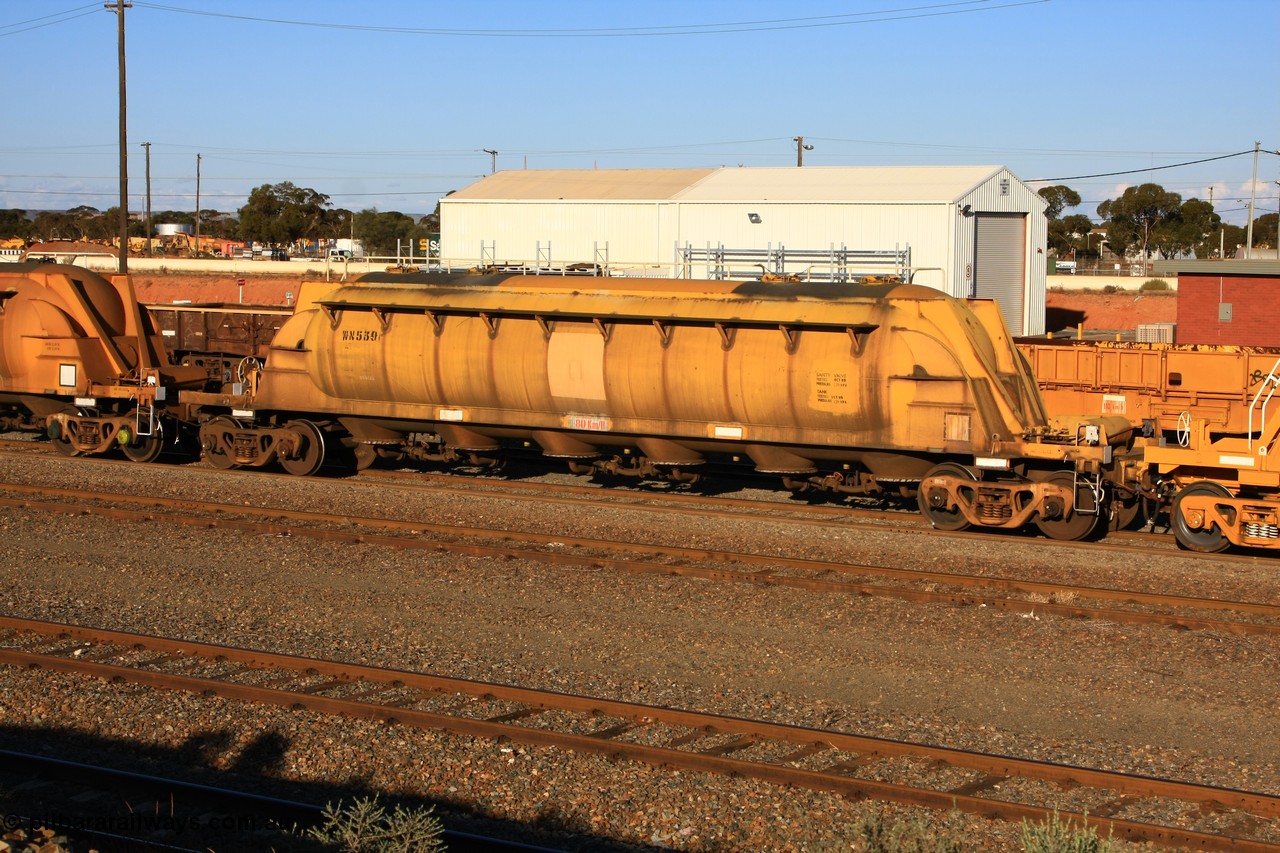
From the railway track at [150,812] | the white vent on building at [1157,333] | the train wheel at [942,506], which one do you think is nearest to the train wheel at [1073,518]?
the train wheel at [942,506]

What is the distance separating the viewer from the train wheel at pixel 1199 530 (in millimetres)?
13531

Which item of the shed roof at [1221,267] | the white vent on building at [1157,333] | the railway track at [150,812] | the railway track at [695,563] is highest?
the shed roof at [1221,267]

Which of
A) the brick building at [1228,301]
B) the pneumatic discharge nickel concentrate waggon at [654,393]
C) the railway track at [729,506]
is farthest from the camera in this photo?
the brick building at [1228,301]

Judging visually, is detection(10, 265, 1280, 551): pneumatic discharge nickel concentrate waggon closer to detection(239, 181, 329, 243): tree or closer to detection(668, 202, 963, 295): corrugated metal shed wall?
detection(668, 202, 963, 295): corrugated metal shed wall

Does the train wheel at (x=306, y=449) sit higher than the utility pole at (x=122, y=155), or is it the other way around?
the utility pole at (x=122, y=155)

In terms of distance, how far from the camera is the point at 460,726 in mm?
7895

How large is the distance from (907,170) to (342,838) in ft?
151

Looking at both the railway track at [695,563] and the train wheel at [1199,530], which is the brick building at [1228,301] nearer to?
the train wheel at [1199,530]

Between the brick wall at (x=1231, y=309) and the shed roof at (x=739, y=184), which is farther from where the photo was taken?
the shed roof at (x=739, y=184)

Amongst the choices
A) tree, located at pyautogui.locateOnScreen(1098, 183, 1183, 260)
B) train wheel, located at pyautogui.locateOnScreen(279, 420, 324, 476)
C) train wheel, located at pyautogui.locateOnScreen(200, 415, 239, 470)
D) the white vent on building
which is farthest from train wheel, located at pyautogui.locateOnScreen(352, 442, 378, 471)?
tree, located at pyautogui.locateOnScreen(1098, 183, 1183, 260)

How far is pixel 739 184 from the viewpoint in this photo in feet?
163

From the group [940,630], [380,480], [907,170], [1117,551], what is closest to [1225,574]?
[1117,551]

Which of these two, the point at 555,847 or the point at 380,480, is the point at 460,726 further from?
the point at 380,480

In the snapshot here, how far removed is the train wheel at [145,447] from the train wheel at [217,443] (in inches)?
35.8
